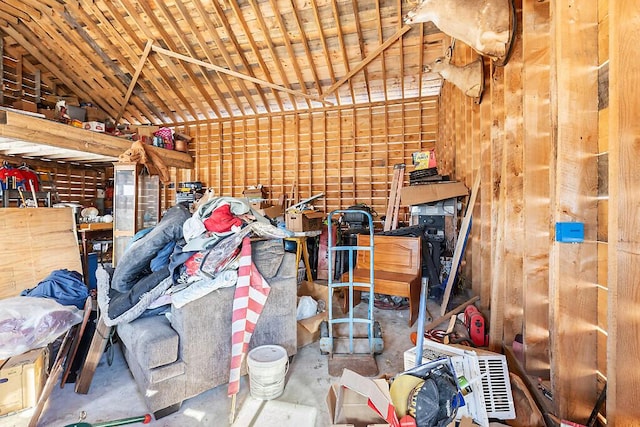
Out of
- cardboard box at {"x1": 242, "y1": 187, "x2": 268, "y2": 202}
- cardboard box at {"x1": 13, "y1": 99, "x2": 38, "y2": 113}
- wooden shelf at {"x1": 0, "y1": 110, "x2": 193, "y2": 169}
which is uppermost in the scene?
cardboard box at {"x1": 13, "y1": 99, "x2": 38, "y2": 113}

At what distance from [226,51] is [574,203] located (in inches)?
290

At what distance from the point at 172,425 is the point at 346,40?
6.91 metres

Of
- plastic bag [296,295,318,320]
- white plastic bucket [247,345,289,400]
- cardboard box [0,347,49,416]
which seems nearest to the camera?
cardboard box [0,347,49,416]

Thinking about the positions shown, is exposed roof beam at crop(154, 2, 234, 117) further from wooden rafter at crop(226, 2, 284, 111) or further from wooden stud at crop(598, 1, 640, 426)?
wooden stud at crop(598, 1, 640, 426)

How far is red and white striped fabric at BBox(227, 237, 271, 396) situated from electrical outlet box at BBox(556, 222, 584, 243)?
187 cm

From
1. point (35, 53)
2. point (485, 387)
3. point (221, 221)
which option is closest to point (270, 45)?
point (221, 221)

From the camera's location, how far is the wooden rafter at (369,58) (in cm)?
576

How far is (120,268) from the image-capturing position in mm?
2367

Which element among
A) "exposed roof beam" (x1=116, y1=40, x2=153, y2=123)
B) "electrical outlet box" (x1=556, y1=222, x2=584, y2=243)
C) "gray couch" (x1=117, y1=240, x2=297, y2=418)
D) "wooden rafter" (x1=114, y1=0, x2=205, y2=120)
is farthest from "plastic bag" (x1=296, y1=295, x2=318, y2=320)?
"exposed roof beam" (x1=116, y1=40, x2=153, y2=123)

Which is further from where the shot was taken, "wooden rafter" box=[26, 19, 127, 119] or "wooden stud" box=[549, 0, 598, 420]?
"wooden rafter" box=[26, 19, 127, 119]

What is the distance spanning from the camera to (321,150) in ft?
27.6

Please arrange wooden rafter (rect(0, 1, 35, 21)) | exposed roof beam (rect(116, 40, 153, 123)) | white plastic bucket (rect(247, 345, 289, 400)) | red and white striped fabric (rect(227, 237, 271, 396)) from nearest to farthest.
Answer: white plastic bucket (rect(247, 345, 289, 400))
red and white striped fabric (rect(227, 237, 271, 396))
wooden rafter (rect(0, 1, 35, 21))
exposed roof beam (rect(116, 40, 153, 123))

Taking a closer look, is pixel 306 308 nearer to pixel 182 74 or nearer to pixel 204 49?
pixel 204 49

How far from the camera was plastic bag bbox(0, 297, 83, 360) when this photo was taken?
6.56ft
